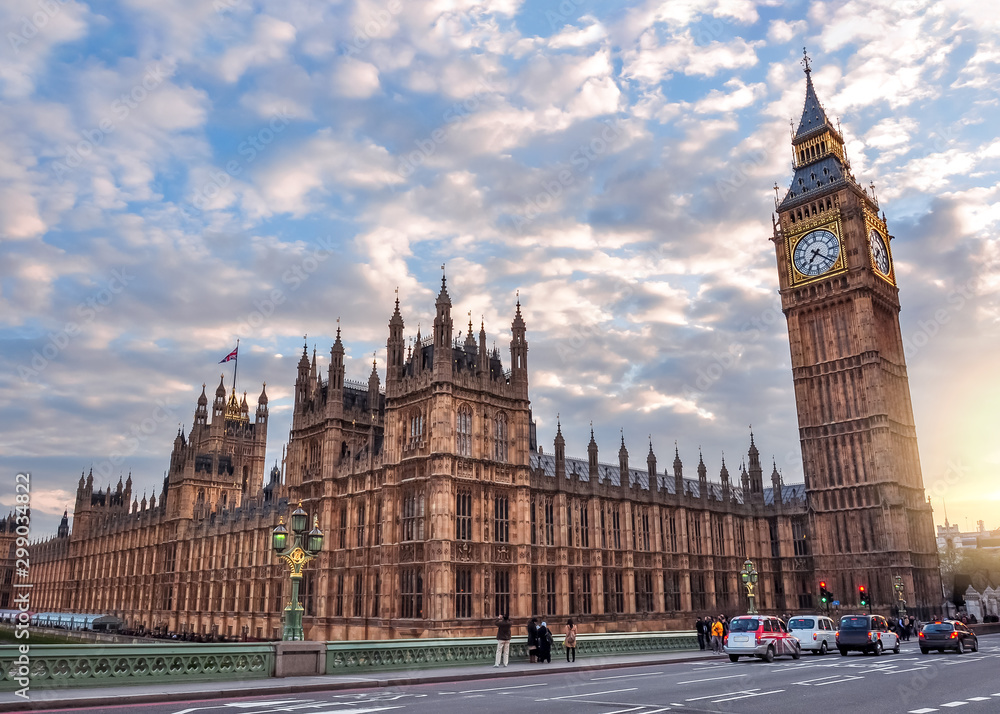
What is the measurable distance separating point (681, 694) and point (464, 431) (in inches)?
1108

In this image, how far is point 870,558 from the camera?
2491 inches

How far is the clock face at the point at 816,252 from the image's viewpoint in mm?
72562

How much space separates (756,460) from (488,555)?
3711 cm

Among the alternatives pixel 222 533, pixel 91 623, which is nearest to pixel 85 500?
pixel 91 623

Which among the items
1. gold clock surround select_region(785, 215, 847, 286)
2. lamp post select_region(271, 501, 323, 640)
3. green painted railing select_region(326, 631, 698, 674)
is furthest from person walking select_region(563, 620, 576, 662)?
gold clock surround select_region(785, 215, 847, 286)

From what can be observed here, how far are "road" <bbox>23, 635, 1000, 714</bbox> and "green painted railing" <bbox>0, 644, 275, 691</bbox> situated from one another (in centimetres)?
292

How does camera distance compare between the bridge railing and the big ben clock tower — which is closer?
the bridge railing

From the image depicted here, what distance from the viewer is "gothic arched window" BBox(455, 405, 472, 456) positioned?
145 ft

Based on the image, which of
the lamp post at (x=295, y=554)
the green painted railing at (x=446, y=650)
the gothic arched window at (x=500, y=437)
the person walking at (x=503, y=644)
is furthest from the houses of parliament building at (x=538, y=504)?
the lamp post at (x=295, y=554)

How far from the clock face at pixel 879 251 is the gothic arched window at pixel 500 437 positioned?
44.9 meters

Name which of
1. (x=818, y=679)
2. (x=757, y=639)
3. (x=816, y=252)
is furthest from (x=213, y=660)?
(x=816, y=252)

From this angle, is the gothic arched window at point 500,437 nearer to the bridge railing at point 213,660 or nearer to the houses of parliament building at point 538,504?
the houses of parliament building at point 538,504

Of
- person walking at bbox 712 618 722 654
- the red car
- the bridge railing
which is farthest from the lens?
person walking at bbox 712 618 722 654

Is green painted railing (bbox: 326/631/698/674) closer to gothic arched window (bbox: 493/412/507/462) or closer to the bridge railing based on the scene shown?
the bridge railing
